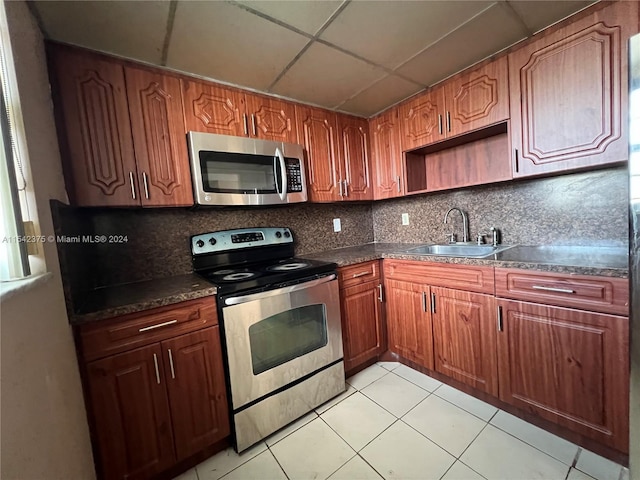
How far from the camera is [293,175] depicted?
1822 millimetres

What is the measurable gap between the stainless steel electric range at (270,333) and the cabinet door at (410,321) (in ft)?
1.66

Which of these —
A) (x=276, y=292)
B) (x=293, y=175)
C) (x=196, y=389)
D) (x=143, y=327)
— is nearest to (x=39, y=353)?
(x=143, y=327)

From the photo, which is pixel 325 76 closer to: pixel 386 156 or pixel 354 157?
pixel 354 157

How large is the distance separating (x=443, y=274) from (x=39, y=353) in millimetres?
1804

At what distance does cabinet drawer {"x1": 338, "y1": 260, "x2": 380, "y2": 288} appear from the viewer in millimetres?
1792

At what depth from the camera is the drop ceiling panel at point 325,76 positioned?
→ 146 centimetres

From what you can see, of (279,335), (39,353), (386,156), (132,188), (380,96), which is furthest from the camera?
(386,156)

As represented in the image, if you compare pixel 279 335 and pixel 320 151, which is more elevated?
pixel 320 151

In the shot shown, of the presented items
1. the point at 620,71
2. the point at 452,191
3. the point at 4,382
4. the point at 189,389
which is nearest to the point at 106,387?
the point at 189,389

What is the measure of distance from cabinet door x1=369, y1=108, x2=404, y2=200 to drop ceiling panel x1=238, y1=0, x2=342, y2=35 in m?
1.13

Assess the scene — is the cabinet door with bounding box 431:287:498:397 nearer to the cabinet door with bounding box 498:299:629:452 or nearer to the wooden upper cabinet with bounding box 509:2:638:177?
the cabinet door with bounding box 498:299:629:452

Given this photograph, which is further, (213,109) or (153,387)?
(213,109)

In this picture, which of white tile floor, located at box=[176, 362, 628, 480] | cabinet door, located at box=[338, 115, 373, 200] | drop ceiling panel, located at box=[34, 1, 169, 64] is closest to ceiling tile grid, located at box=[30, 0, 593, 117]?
drop ceiling panel, located at box=[34, 1, 169, 64]

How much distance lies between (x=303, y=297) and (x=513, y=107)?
1658 mm
